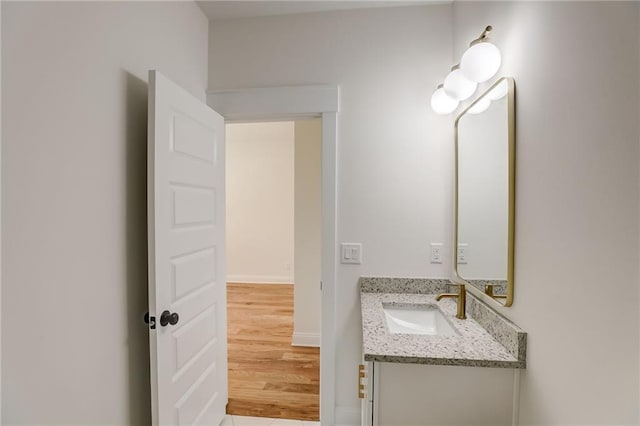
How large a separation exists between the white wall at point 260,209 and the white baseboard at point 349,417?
3478mm

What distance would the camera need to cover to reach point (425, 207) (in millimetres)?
1814

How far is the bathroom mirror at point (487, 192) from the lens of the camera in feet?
3.81

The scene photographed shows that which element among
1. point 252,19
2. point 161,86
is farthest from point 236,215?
point 161,86

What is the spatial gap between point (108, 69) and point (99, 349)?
1.04m

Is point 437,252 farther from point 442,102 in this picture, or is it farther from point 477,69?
point 477,69

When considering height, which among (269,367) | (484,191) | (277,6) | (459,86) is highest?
(277,6)

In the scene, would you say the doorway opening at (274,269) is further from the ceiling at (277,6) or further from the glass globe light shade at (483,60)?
the glass globe light shade at (483,60)

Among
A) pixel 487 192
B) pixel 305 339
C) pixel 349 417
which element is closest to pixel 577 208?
pixel 487 192

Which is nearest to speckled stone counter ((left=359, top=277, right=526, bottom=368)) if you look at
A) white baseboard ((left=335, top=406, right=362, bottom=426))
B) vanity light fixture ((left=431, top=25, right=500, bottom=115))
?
white baseboard ((left=335, top=406, right=362, bottom=426))

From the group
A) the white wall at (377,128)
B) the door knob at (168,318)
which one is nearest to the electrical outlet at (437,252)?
the white wall at (377,128)

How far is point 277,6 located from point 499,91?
4.51 feet

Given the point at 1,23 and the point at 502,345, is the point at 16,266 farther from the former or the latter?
the point at 502,345

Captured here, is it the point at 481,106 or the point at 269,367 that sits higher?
the point at 481,106

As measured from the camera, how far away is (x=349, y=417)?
1.86 metres
